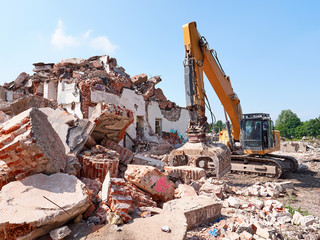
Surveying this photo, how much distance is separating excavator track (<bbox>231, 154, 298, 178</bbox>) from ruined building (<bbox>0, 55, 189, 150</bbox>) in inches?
240

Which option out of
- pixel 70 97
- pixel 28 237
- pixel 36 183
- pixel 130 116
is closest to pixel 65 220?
pixel 28 237

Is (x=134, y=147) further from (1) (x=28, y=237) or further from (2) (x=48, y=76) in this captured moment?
(1) (x=28, y=237)

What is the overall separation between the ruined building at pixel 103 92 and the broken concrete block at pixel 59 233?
6.68 metres

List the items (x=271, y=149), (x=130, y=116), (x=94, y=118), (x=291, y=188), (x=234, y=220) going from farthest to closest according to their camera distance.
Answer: (x=271, y=149) < (x=291, y=188) < (x=130, y=116) < (x=94, y=118) < (x=234, y=220)

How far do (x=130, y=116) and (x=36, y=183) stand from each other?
302 centimetres

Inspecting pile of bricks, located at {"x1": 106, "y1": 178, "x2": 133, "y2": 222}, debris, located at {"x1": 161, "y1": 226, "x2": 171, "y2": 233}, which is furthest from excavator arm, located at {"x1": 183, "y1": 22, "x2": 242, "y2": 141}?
debris, located at {"x1": 161, "y1": 226, "x2": 171, "y2": 233}

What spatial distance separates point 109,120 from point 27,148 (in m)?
2.52

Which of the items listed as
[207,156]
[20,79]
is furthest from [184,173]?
[20,79]

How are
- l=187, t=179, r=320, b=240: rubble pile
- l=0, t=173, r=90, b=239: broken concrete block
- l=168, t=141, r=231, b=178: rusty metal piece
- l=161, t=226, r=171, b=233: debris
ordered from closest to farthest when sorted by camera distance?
l=0, t=173, r=90, b=239: broken concrete block, l=161, t=226, r=171, b=233: debris, l=187, t=179, r=320, b=240: rubble pile, l=168, t=141, r=231, b=178: rusty metal piece

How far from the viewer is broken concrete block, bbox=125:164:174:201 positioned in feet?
12.1

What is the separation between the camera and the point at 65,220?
8.46 feet

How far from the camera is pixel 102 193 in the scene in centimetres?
332

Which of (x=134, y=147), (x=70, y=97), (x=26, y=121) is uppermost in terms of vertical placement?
(x=70, y=97)

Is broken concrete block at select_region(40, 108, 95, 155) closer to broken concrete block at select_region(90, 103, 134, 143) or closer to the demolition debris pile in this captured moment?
the demolition debris pile
